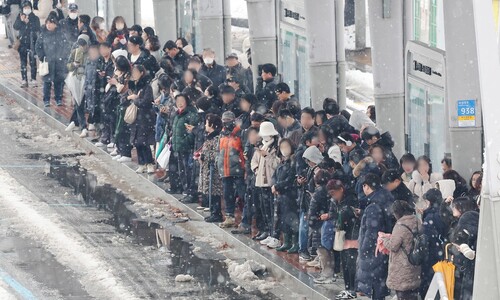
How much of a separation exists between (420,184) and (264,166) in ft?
8.88

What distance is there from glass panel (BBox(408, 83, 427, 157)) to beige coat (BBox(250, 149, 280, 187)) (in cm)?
214

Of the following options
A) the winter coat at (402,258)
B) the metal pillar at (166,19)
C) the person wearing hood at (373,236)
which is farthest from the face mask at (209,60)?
the winter coat at (402,258)

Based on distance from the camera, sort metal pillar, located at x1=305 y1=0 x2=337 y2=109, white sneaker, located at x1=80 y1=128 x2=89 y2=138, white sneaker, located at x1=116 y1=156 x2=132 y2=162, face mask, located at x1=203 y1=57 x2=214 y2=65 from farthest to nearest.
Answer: white sneaker, located at x1=80 y1=128 x2=89 y2=138 → white sneaker, located at x1=116 y1=156 x2=132 y2=162 → face mask, located at x1=203 y1=57 x2=214 y2=65 → metal pillar, located at x1=305 y1=0 x2=337 y2=109

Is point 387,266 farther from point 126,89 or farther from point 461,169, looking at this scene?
point 126,89

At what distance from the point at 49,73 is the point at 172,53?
Answer: 4.45 meters

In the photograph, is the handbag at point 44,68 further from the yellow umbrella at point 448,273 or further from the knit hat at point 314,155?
the yellow umbrella at point 448,273

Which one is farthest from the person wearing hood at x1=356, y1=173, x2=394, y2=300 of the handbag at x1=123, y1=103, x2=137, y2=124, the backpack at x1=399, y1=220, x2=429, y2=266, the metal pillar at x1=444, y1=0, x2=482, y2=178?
the handbag at x1=123, y1=103, x2=137, y2=124

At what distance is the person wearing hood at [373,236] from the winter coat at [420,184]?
3.41ft

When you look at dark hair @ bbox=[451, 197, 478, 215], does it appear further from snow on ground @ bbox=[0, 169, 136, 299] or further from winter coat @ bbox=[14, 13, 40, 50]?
winter coat @ bbox=[14, 13, 40, 50]

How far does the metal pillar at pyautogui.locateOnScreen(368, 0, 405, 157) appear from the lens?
65.2ft

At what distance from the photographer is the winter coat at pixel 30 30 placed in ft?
97.7

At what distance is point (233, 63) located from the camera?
2238cm

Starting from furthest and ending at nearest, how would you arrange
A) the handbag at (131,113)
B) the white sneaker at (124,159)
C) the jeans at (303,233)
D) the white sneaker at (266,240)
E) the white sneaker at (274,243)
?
the white sneaker at (124,159)
the handbag at (131,113)
the white sneaker at (266,240)
the white sneaker at (274,243)
the jeans at (303,233)

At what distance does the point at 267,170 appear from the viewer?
17.9 meters
